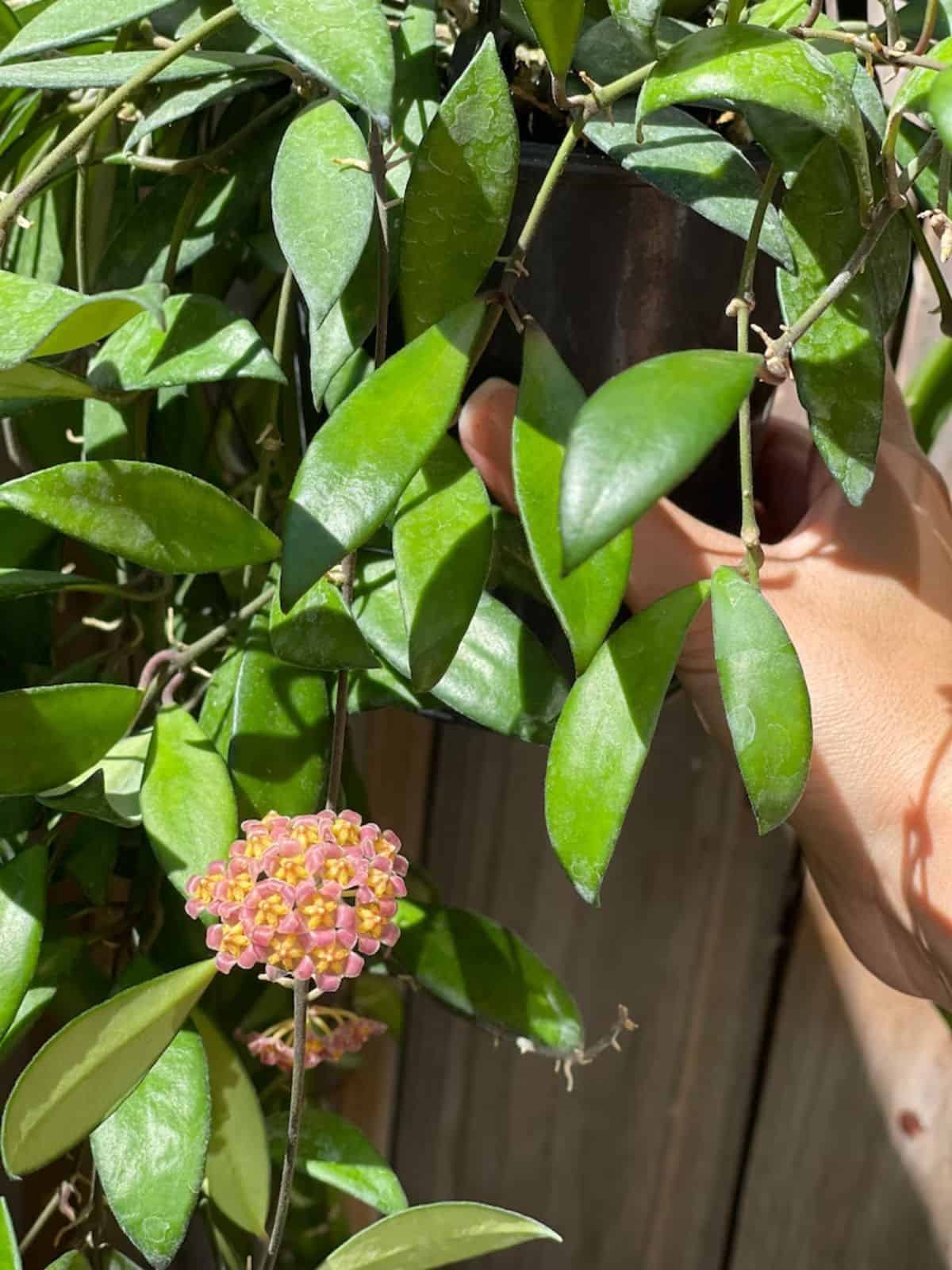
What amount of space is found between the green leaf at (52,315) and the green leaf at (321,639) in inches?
3.9

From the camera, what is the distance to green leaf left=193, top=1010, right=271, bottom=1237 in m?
0.48

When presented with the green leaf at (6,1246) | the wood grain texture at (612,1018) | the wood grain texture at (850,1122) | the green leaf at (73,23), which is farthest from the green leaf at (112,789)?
the wood grain texture at (850,1122)

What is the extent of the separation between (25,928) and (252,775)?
90mm

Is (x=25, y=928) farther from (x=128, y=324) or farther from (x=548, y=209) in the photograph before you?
(x=548, y=209)

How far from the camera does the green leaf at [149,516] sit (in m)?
0.35

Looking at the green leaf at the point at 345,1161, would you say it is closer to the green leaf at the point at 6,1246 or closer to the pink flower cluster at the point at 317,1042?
the pink flower cluster at the point at 317,1042

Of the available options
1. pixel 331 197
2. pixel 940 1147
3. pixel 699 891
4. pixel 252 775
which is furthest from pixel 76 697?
pixel 940 1147

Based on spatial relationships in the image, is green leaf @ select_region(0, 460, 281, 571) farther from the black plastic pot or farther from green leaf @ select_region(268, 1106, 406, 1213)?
green leaf @ select_region(268, 1106, 406, 1213)

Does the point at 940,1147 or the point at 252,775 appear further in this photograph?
the point at 940,1147

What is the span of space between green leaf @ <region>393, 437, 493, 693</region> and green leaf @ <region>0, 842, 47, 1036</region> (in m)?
0.17

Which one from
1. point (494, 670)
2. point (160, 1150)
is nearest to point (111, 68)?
point (494, 670)

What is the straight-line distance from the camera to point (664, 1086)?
95 centimetres

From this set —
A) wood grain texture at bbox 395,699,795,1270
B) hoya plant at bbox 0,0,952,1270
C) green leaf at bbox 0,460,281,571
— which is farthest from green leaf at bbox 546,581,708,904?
wood grain texture at bbox 395,699,795,1270

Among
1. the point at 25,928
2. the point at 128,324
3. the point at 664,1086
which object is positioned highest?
the point at 128,324
